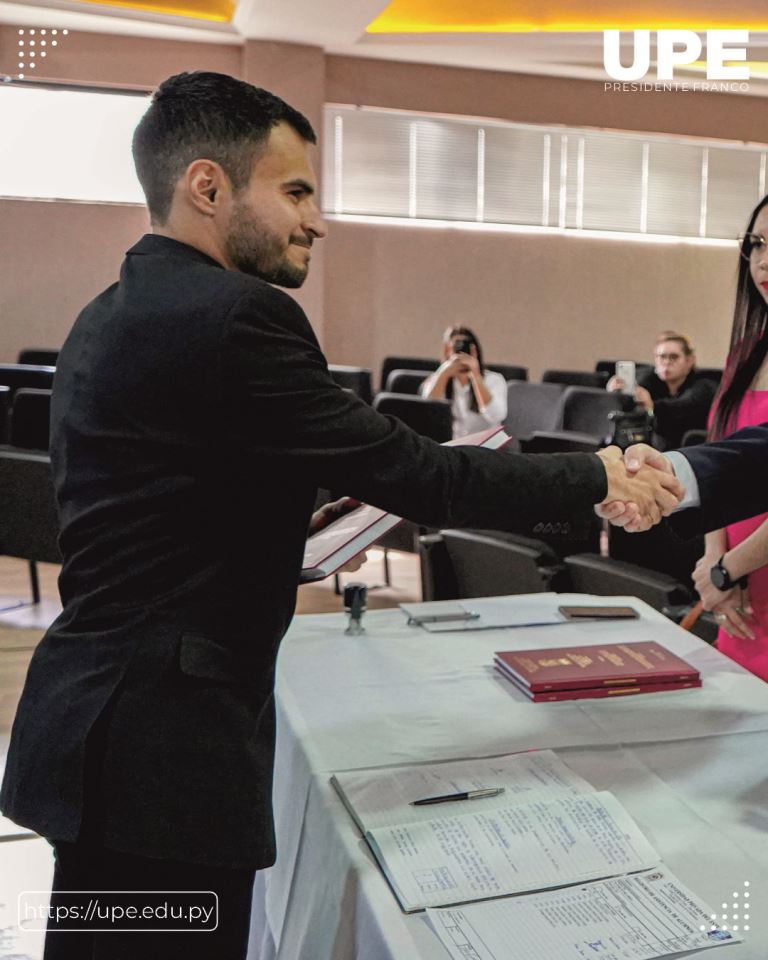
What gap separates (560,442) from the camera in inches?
144

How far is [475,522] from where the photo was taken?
121cm

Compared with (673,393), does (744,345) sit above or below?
above

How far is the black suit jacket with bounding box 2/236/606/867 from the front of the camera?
1017 millimetres

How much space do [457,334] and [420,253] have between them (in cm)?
293

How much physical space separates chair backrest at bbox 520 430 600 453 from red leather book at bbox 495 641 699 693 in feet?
5.70

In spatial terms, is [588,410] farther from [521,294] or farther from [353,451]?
[353,451]

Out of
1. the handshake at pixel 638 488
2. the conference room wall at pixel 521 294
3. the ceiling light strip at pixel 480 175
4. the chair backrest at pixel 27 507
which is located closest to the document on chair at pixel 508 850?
the handshake at pixel 638 488

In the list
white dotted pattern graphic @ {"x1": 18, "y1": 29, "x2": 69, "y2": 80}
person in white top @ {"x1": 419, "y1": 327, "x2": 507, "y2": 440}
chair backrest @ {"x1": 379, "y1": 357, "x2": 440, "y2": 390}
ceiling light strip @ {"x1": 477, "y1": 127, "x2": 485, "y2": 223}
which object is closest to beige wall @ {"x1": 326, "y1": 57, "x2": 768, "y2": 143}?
ceiling light strip @ {"x1": 477, "y1": 127, "x2": 485, "y2": 223}

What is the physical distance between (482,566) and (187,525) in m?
2.05

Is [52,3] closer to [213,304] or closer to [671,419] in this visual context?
[671,419]

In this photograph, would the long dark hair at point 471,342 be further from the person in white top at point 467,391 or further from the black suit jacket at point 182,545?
the black suit jacket at point 182,545

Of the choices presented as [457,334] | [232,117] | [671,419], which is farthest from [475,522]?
[457,334]

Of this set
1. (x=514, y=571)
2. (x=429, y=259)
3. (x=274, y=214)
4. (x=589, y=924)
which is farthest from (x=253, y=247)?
(x=429, y=259)

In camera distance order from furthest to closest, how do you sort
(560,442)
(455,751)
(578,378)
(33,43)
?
1. (33,43)
2. (578,378)
3. (560,442)
4. (455,751)
